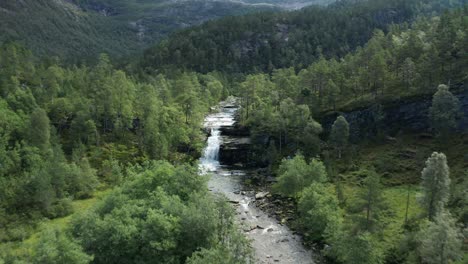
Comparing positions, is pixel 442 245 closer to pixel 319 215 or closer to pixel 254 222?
pixel 319 215

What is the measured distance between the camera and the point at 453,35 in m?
130

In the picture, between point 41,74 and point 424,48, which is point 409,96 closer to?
point 424,48

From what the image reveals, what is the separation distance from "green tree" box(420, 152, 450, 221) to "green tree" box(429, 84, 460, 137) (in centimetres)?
4545

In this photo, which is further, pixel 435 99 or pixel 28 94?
pixel 28 94

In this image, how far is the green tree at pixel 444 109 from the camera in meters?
107

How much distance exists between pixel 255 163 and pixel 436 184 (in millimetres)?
66708

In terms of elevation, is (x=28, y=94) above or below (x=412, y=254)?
above

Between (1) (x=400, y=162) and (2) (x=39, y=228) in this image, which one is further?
(1) (x=400, y=162)

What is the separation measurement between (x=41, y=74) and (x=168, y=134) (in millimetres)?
48743

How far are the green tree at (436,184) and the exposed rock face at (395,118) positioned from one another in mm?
55234

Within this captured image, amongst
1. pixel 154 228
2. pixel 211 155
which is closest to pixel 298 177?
pixel 154 228

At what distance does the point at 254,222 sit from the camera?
3383 inches

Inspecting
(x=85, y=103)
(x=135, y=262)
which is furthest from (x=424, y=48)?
(x=135, y=262)

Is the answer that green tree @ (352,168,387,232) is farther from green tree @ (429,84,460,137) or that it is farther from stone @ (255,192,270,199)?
green tree @ (429,84,460,137)
